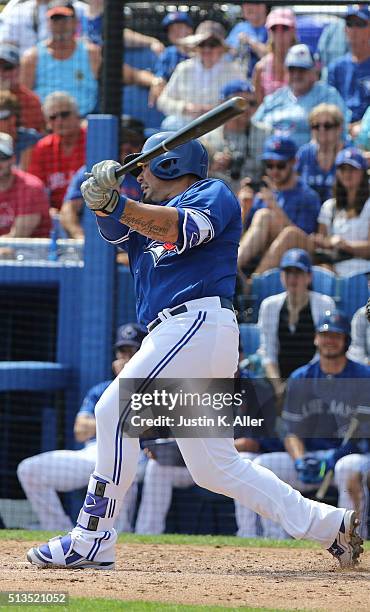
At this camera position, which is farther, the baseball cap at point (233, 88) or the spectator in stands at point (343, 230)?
the baseball cap at point (233, 88)

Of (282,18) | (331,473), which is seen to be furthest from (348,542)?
(282,18)

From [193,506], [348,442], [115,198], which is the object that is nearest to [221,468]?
[115,198]

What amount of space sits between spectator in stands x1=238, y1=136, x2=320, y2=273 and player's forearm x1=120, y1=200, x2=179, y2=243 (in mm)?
3930

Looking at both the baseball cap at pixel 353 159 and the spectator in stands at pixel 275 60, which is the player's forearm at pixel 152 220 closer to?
the baseball cap at pixel 353 159

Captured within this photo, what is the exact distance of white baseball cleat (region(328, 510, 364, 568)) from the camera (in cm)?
454

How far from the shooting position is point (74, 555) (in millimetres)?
4449

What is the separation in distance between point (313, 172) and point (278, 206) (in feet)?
1.35

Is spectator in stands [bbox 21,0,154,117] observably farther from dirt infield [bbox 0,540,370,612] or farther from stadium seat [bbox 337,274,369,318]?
dirt infield [bbox 0,540,370,612]

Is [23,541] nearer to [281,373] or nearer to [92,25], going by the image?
[281,373]

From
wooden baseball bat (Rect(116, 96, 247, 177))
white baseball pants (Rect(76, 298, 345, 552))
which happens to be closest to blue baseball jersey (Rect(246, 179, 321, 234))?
white baseball pants (Rect(76, 298, 345, 552))

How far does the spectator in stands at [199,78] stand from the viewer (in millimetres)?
8672

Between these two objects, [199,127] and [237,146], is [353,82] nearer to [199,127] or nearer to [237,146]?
[237,146]

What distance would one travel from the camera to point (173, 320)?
4.42 meters

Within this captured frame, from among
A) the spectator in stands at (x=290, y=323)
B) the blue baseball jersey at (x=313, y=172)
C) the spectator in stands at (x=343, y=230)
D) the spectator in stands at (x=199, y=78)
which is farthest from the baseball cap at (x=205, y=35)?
the spectator in stands at (x=290, y=323)
